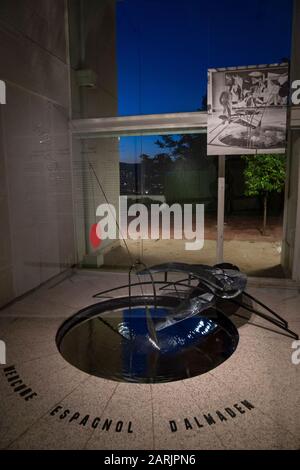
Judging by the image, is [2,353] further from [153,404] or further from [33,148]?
[33,148]

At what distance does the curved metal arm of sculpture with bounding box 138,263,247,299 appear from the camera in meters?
4.55

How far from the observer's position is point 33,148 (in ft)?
19.6

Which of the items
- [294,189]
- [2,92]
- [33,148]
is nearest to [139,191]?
[33,148]

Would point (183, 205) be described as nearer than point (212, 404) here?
No

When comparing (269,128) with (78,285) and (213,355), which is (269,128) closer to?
(213,355)

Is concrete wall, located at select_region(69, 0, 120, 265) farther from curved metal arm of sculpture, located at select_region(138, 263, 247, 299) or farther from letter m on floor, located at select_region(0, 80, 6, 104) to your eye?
curved metal arm of sculpture, located at select_region(138, 263, 247, 299)

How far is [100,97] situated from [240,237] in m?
5.63

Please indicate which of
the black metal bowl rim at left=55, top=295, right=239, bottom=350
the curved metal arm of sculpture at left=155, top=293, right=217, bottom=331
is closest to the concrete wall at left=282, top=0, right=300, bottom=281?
the black metal bowl rim at left=55, top=295, right=239, bottom=350

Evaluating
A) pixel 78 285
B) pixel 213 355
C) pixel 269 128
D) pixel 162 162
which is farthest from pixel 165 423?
pixel 162 162

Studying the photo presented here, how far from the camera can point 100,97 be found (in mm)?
8211

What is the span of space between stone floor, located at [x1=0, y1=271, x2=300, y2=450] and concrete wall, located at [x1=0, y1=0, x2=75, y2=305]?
1875 millimetres

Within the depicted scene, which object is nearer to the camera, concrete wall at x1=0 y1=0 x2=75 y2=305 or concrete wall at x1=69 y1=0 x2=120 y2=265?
concrete wall at x1=0 y1=0 x2=75 y2=305

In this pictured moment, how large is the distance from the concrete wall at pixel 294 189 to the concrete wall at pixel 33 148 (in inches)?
183

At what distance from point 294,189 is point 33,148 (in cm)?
509
